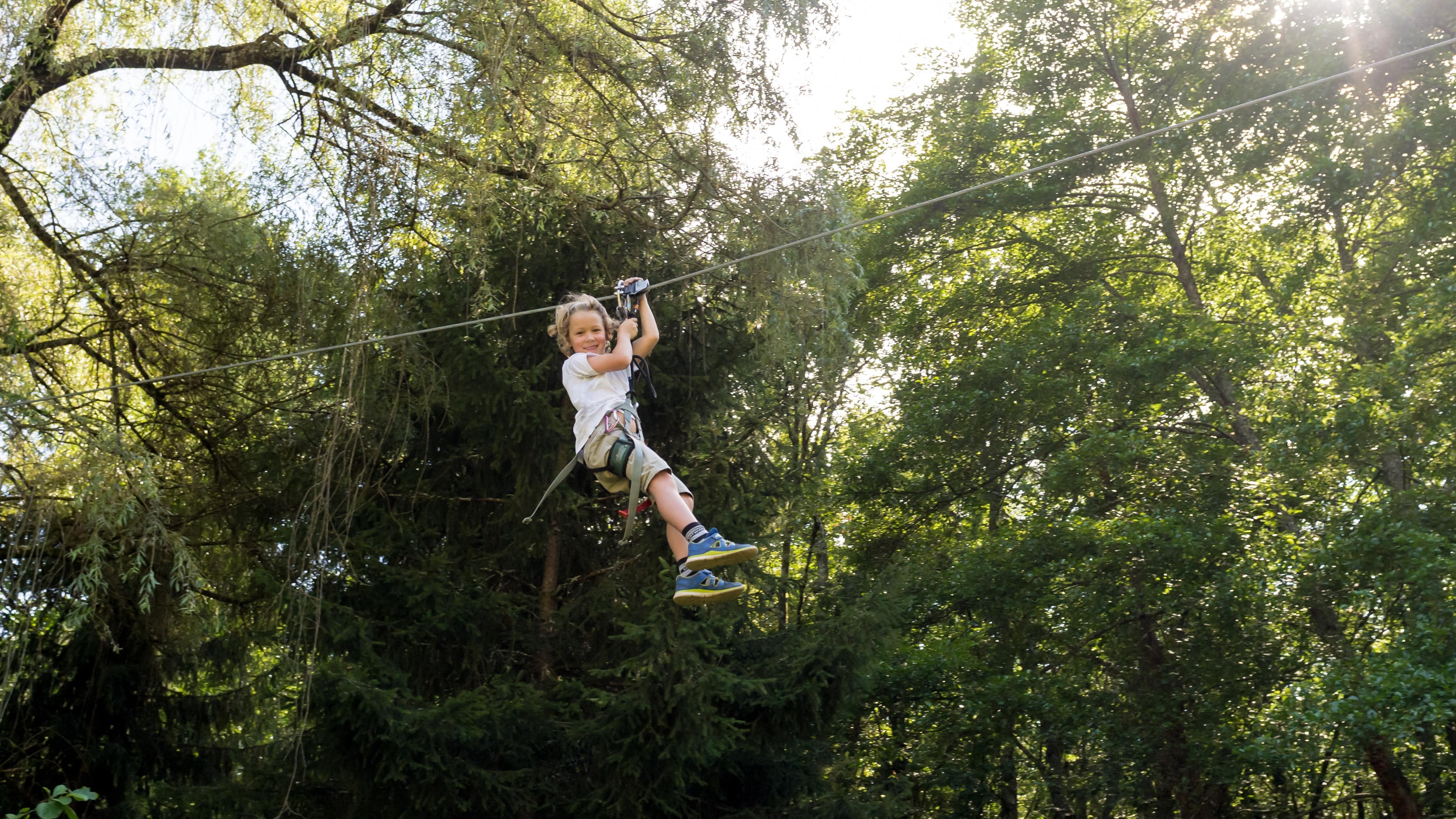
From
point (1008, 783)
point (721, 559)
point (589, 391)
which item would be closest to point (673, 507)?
point (721, 559)

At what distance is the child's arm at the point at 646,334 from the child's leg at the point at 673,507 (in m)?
0.44

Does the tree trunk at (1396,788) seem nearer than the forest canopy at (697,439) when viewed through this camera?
No

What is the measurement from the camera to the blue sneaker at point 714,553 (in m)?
3.65

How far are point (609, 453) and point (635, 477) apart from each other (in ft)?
0.62

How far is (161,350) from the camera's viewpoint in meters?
7.52

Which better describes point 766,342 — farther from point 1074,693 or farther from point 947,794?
point 947,794

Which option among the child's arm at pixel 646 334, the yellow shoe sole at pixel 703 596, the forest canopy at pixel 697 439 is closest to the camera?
the yellow shoe sole at pixel 703 596

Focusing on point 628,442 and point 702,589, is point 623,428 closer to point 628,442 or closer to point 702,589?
point 628,442

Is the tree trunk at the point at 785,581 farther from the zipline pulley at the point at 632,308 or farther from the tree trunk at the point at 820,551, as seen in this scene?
the zipline pulley at the point at 632,308

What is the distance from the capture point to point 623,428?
3967 mm

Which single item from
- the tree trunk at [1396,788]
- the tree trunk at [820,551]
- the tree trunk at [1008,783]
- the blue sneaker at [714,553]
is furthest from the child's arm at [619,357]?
the tree trunk at [820,551]

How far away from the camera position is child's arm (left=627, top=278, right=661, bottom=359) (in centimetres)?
401

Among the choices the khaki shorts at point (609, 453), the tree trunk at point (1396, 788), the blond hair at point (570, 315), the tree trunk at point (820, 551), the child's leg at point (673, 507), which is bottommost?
the tree trunk at point (1396, 788)

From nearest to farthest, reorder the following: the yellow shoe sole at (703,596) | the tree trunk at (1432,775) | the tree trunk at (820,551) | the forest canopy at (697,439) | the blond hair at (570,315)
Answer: the yellow shoe sole at (703,596) → the blond hair at (570,315) → the forest canopy at (697,439) → the tree trunk at (1432,775) → the tree trunk at (820,551)
